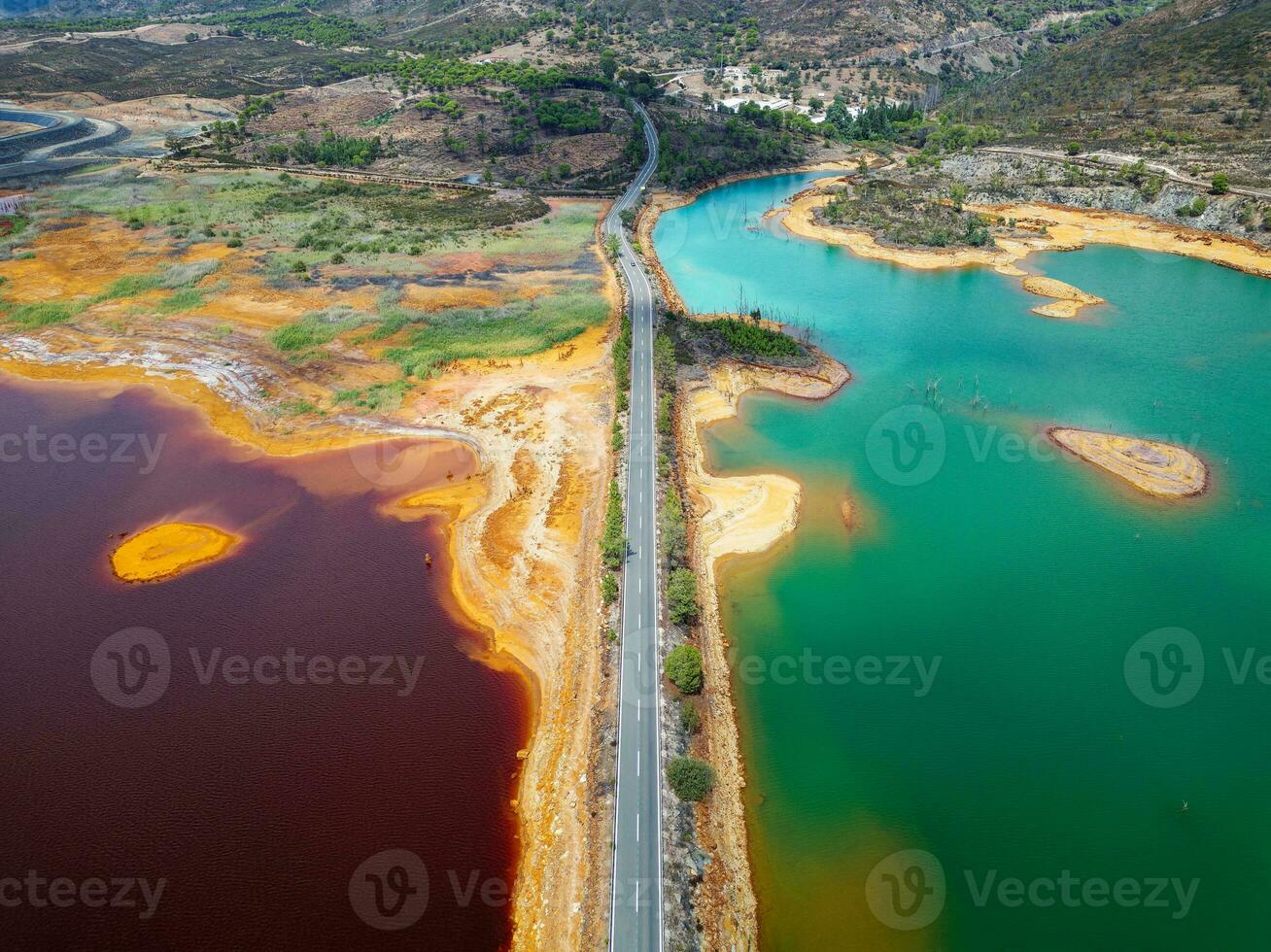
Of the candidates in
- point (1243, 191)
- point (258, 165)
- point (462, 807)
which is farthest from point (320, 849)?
point (258, 165)

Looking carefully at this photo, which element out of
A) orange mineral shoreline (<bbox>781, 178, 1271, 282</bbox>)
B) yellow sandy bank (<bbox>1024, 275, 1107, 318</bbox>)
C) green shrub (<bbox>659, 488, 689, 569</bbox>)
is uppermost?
orange mineral shoreline (<bbox>781, 178, 1271, 282</bbox>)

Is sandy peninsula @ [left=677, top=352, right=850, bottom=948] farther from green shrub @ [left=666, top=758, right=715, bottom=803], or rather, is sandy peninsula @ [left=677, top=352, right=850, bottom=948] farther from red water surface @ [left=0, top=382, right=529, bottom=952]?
red water surface @ [left=0, top=382, right=529, bottom=952]

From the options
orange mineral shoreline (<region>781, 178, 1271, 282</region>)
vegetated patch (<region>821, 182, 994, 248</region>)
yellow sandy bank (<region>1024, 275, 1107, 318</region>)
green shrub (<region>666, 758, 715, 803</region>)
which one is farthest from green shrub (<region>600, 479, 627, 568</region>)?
vegetated patch (<region>821, 182, 994, 248</region>)

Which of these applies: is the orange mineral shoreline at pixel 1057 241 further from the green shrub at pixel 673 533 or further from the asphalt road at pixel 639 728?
the green shrub at pixel 673 533

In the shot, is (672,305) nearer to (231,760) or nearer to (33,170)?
(231,760)

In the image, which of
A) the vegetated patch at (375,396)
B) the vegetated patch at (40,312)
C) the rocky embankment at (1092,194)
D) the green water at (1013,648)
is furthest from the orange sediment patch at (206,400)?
the rocky embankment at (1092,194)

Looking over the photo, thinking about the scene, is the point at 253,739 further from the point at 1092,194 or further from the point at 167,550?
the point at 1092,194
